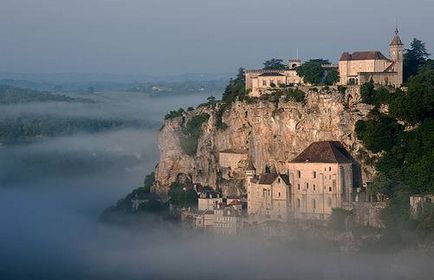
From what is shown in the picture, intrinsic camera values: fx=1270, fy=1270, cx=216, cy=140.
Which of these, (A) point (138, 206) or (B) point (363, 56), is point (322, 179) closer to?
(B) point (363, 56)

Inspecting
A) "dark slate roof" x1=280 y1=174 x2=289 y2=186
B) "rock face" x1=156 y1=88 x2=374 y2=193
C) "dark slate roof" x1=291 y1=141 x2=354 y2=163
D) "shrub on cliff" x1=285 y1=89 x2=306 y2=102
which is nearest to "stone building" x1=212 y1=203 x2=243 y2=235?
"rock face" x1=156 y1=88 x2=374 y2=193

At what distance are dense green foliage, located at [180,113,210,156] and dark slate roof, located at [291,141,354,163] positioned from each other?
1041 centimetres

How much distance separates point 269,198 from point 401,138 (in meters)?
5.94

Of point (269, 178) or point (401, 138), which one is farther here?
point (269, 178)

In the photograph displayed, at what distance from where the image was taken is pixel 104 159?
319 ft

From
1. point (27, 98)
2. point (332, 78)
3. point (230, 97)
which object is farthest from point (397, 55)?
point (27, 98)

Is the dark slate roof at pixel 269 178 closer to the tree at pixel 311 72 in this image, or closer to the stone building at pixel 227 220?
the stone building at pixel 227 220

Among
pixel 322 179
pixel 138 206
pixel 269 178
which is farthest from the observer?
pixel 138 206

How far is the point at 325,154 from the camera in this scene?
50.8 m

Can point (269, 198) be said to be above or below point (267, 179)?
below

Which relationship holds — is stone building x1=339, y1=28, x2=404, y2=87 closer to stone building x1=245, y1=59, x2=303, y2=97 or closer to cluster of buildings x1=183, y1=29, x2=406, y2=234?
cluster of buildings x1=183, y1=29, x2=406, y2=234

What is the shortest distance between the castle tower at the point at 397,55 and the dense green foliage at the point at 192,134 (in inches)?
431

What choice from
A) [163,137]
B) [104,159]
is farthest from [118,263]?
[104,159]

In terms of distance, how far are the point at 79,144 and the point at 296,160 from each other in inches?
2281
